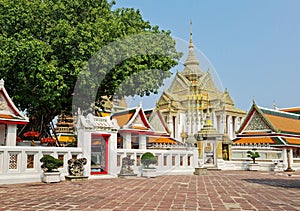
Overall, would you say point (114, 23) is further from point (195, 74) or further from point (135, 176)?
point (195, 74)

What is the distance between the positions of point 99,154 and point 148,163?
8.44 ft

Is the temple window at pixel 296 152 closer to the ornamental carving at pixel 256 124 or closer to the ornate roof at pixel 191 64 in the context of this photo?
the ornamental carving at pixel 256 124

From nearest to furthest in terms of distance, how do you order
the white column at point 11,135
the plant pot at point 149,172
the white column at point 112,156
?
the white column at point 112,156
the plant pot at point 149,172
the white column at point 11,135

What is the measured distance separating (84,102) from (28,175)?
21.0ft

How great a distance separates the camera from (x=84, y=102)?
19250 mm

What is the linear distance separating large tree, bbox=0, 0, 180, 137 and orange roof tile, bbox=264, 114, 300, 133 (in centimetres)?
1202

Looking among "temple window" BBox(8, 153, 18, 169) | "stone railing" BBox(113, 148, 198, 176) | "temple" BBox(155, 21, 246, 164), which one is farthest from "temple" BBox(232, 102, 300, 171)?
"temple window" BBox(8, 153, 18, 169)

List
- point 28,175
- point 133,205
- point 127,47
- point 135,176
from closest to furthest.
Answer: point 133,205 < point 28,175 < point 135,176 < point 127,47

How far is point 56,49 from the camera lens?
57.9ft

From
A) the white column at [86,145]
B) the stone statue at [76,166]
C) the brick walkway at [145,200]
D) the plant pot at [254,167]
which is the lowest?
the plant pot at [254,167]

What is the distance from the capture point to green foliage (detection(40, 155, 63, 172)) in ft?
44.8

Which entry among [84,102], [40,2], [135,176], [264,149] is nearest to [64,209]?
[135,176]

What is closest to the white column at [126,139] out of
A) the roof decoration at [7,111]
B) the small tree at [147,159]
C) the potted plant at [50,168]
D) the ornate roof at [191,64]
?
the small tree at [147,159]

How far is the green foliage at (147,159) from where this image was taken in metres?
16.8
